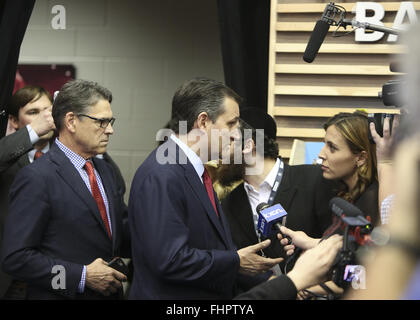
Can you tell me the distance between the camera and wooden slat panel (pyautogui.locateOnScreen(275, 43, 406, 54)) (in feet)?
11.0

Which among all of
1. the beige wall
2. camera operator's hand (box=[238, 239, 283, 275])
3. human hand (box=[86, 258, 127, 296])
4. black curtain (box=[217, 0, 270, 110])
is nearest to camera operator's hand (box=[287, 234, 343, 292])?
camera operator's hand (box=[238, 239, 283, 275])

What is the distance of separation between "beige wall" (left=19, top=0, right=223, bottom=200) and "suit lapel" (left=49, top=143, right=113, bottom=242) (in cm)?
275

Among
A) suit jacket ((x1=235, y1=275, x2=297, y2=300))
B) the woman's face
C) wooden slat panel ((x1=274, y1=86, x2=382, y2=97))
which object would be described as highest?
wooden slat panel ((x1=274, y1=86, x2=382, y2=97))

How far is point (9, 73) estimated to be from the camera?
333 cm

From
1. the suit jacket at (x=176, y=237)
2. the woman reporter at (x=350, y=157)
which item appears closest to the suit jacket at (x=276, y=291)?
the suit jacket at (x=176, y=237)

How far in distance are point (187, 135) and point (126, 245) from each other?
792mm

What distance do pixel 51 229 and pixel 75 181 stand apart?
220mm

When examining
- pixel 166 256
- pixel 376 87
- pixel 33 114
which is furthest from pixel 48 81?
pixel 166 256

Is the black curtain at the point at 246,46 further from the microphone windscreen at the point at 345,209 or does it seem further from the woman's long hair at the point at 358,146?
the microphone windscreen at the point at 345,209

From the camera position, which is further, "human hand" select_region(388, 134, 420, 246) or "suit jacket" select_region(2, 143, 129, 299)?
"suit jacket" select_region(2, 143, 129, 299)

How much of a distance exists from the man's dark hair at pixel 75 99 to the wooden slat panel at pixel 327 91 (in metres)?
1.47

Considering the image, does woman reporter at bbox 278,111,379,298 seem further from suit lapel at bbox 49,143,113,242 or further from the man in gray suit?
the man in gray suit

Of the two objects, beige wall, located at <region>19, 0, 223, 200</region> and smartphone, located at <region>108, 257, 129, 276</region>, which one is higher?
beige wall, located at <region>19, 0, 223, 200</region>

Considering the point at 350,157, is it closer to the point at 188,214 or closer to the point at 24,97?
the point at 188,214
